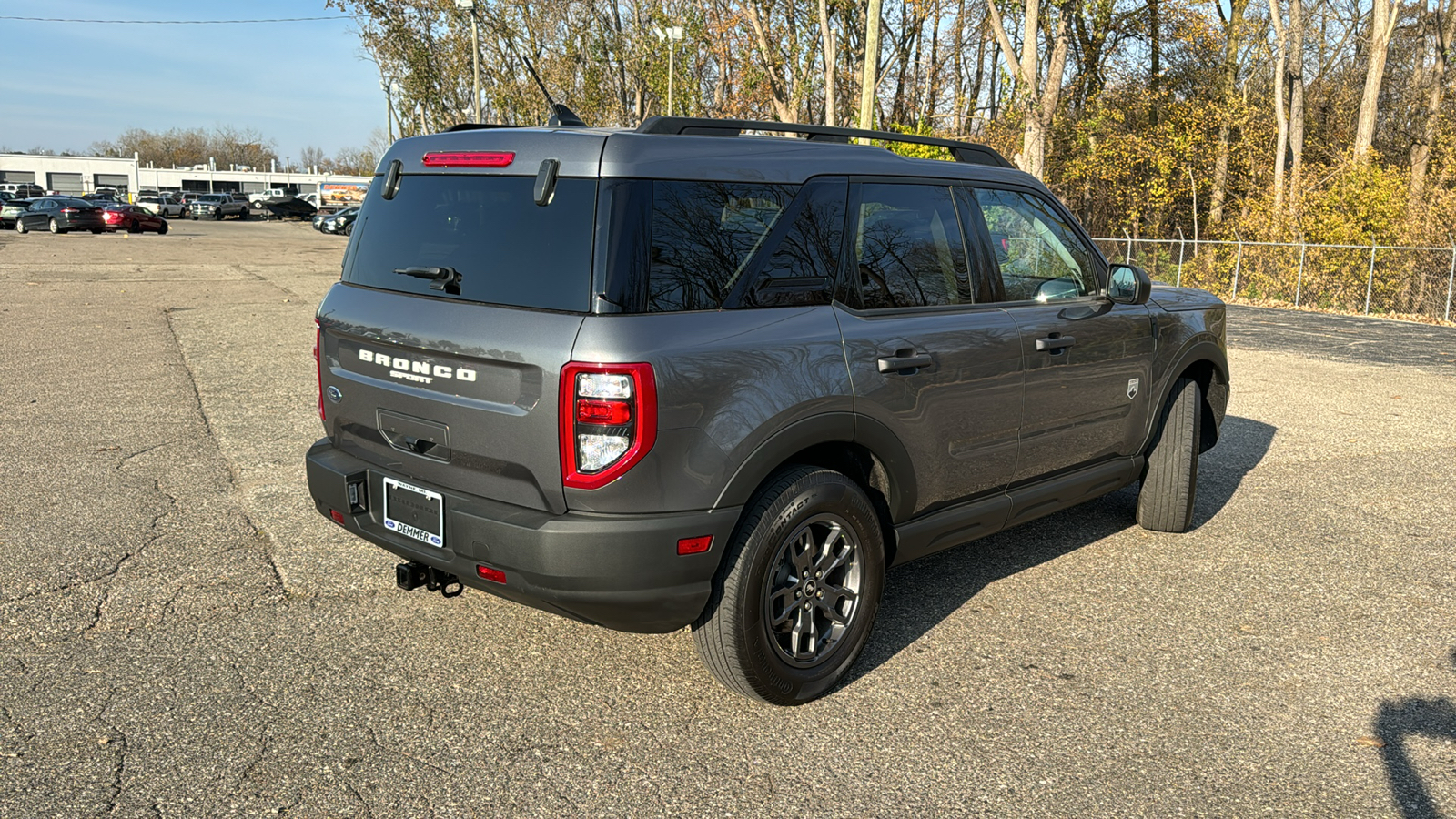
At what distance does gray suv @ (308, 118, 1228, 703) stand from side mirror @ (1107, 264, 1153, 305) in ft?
1.80

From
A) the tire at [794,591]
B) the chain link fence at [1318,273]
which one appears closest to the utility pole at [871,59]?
the chain link fence at [1318,273]

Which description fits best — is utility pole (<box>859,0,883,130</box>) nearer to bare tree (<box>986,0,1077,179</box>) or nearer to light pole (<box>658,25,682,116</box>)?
bare tree (<box>986,0,1077,179</box>)

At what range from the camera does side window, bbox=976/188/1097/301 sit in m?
4.48

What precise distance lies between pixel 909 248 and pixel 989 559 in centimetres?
182

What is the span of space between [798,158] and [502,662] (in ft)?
6.85

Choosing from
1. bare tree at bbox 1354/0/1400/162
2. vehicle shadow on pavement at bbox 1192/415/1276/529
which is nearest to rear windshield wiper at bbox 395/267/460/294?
vehicle shadow on pavement at bbox 1192/415/1276/529

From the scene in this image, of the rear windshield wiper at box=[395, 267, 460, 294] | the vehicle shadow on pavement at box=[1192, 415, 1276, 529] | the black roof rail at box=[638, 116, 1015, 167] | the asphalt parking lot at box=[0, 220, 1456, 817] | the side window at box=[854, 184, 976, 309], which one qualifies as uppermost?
the black roof rail at box=[638, 116, 1015, 167]

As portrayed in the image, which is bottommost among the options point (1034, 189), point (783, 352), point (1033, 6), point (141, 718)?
point (141, 718)

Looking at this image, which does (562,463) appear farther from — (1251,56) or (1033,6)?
(1251,56)

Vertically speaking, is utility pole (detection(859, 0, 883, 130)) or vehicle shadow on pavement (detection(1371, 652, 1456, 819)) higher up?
utility pole (detection(859, 0, 883, 130))

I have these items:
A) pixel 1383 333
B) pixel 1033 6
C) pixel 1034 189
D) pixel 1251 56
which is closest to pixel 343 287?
pixel 1034 189

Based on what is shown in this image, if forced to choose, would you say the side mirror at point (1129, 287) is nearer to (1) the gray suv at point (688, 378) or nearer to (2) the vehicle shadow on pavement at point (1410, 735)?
(1) the gray suv at point (688, 378)

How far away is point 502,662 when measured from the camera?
3.88 metres

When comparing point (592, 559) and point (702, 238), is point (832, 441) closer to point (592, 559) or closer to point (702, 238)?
point (702, 238)
